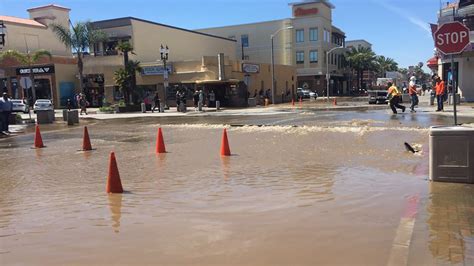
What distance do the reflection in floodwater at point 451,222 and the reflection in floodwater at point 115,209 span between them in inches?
139

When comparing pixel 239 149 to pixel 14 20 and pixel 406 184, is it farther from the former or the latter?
pixel 14 20

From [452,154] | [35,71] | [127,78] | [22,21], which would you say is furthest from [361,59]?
[452,154]

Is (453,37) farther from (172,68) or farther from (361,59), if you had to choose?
(361,59)

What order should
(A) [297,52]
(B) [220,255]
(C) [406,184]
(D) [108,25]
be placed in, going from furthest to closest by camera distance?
1. (A) [297,52]
2. (D) [108,25]
3. (C) [406,184]
4. (B) [220,255]

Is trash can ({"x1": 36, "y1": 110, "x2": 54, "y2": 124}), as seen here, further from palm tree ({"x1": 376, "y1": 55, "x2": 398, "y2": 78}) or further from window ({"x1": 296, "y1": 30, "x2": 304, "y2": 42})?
palm tree ({"x1": 376, "y1": 55, "x2": 398, "y2": 78})

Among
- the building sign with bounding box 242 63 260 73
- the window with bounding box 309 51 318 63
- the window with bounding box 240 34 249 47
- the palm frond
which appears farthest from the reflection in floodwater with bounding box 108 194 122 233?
the window with bounding box 240 34 249 47

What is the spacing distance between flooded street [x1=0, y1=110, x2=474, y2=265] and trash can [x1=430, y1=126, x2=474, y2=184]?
0.84 feet

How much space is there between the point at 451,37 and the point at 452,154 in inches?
100

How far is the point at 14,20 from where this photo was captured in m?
61.1

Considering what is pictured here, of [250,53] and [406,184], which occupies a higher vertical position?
[250,53]

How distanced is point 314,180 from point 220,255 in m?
3.97

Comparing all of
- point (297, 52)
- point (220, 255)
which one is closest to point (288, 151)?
point (220, 255)

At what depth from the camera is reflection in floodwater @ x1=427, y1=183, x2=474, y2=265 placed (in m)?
4.65

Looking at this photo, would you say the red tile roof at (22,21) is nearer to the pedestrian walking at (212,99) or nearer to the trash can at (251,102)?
the pedestrian walking at (212,99)
